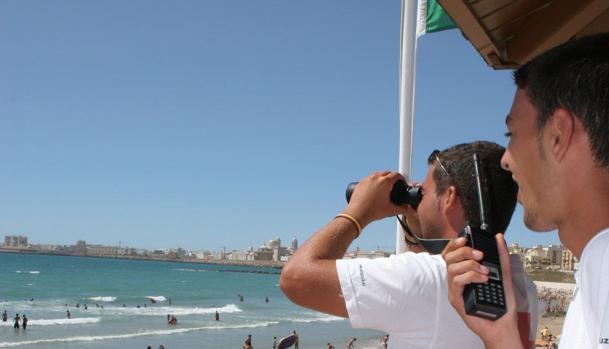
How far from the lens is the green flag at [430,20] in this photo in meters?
3.90

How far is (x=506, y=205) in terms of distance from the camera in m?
1.60

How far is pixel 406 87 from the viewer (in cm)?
327

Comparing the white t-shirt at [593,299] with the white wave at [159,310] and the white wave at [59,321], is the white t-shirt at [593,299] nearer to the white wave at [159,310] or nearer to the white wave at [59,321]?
the white wave at [59,321]

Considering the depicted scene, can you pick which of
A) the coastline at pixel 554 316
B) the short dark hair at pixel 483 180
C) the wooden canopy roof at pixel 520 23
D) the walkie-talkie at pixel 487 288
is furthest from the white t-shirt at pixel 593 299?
the coastline at pixel 554 316

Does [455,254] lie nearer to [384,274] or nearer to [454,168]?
[384,274]

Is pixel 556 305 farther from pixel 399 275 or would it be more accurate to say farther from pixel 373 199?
pixel 399 275

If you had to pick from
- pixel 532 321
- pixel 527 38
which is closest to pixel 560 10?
pixel 527 38

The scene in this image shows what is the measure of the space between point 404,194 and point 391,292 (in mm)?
352

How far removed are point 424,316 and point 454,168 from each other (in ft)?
1.37

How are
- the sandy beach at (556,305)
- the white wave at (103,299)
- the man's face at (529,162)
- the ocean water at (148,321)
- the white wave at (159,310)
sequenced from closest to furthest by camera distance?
1. the man's face at (529,162)
2. the ocean water at (148,321)
3. the sandy beach at (556,305)
4. the white wave at (159,310)
5. the white wave at (103,299)

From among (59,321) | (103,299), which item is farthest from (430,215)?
(103,299)

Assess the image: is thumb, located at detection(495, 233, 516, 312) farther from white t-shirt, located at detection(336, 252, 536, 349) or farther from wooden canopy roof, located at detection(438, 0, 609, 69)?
wooden canopy roof, located at detection(438, 0, 609, 69)

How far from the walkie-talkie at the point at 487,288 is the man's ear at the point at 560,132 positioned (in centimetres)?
22

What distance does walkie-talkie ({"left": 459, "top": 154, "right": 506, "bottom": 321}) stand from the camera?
104 cm
